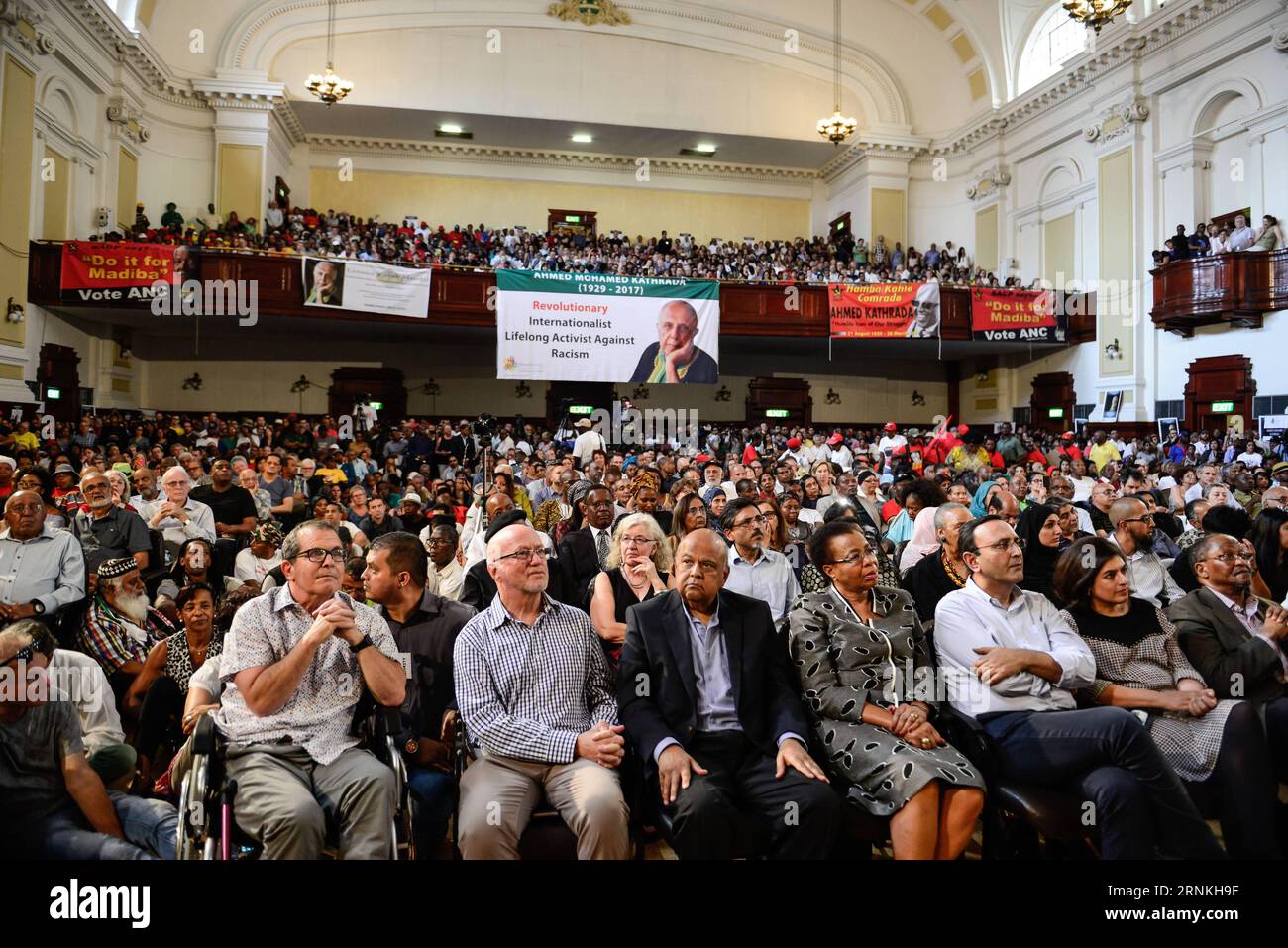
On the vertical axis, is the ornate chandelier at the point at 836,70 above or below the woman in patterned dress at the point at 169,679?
above

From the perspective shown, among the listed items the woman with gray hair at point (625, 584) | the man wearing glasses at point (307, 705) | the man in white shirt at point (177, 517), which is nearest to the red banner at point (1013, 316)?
the woman with gray hair at point (625, 584)

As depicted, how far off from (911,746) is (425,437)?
31.5 feet

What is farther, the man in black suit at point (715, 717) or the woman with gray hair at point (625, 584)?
the woman with gray hair at point (625, 584)

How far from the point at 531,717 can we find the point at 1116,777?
1.58 meters

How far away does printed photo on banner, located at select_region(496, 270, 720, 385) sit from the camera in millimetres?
10992

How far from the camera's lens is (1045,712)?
2.38 metres

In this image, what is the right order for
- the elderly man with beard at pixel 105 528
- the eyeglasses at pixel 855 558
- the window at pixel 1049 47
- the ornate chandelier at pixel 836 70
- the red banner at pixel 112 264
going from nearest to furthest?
the eyeglasses at pixel 855 558, the elderly man with beard at pixel 105 528, the red banner at pixel 112 264, the window at pixel 1049 47, the ornate chandelier at pixel 836 70

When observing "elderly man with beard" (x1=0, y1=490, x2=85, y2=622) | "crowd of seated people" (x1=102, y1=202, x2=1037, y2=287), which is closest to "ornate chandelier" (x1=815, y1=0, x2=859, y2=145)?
"crowd of seated people" (x1=102, y1=202, x2=1037, y2=287)

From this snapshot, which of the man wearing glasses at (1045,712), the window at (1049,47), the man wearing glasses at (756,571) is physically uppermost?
the window at (1049,47)

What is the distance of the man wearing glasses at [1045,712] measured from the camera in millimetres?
2154

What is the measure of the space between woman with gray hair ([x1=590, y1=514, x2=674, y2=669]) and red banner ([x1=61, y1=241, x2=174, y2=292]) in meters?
10.3

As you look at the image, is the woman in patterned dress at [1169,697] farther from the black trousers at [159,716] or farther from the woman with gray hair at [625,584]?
the black trousers at [159,716]

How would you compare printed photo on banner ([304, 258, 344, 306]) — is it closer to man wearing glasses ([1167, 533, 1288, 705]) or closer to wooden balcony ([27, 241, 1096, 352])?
wooden balcony ([27, 241, 1096, 352])

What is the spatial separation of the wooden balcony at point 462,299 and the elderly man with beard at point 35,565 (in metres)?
8.76
